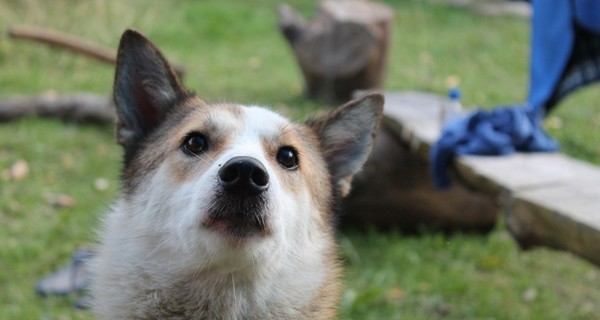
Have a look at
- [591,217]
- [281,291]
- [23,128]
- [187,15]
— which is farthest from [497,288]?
[187,15]

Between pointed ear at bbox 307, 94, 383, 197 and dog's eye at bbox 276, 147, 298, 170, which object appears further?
pointed ear at bbox 307, 94, 383, 197

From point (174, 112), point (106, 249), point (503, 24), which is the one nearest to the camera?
point (106, 249)

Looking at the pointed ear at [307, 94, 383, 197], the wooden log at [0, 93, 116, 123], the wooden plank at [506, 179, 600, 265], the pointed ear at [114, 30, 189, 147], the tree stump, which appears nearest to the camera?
the pointed ear at [114, 30, 189, 147]

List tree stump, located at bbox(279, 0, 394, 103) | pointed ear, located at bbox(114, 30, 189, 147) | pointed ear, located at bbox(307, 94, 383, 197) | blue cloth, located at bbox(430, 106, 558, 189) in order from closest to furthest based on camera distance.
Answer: pointed ear, located at bbox(114, 30, 189, 147) < pointed ear, located at bbox(307, 94, 383, 197) < blue cloth, located at bbox(430, 106, 558, 189) < tree stump, located at bbox(279, 0, 394, 103)

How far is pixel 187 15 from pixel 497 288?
8.92m

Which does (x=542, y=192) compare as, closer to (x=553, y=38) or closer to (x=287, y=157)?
(x=553, y=38)

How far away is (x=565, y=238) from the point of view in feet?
13.1

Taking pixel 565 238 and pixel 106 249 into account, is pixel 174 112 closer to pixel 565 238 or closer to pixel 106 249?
pixel 106 249

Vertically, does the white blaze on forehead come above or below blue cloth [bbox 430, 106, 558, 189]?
above

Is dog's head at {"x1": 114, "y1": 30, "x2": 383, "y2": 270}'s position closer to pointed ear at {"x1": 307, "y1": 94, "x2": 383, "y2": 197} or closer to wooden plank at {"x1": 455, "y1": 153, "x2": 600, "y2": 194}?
pointed ear at {"x1": 307, "y1": 94, "x2": 383, "y2": 197}

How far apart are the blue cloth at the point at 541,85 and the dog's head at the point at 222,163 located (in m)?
1.86

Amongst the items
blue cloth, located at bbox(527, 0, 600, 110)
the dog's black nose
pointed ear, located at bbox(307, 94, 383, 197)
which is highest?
the dog's black nose

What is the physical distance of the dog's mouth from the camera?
2.45 meters

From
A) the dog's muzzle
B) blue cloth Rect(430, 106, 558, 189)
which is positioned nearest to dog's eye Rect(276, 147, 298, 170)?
the dog's muzzle
